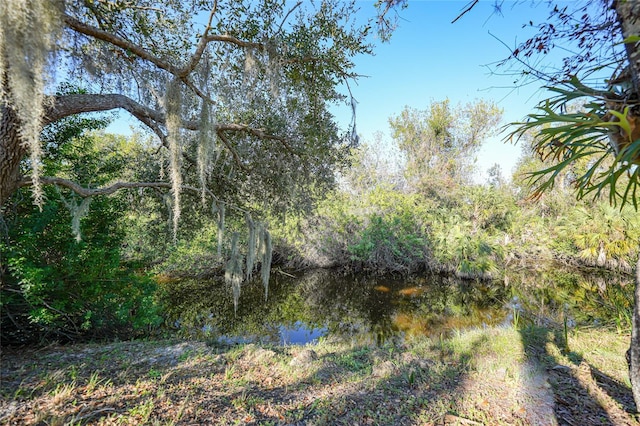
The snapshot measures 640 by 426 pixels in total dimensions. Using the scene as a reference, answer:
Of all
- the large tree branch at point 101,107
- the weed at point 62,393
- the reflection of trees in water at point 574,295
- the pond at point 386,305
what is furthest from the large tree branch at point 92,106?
the reflection of trees in water at point 574,295

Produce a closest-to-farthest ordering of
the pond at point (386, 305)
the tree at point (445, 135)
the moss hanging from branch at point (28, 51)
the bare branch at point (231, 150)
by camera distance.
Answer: the moss hanging from branch at point (28, 51), the bare branch at point (231, 150), the pond at point (386, 305), the tree at point (445, 135)

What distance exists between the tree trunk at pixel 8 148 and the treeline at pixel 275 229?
0.59m

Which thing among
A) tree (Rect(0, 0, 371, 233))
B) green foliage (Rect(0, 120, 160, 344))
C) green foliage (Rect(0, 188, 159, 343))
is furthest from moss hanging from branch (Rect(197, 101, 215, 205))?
green foliage (Rect(0, 188, 159, 343))

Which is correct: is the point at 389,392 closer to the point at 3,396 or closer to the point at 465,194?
the point at 3,396

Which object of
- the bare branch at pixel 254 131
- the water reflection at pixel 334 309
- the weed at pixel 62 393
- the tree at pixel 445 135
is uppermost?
the tree at pixel 445 135

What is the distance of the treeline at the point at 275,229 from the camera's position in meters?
3.81

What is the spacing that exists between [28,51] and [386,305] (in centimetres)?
852

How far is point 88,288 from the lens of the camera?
400 cm

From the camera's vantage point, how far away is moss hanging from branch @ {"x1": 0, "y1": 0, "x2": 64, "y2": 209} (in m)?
1.93

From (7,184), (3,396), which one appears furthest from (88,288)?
(7,184)

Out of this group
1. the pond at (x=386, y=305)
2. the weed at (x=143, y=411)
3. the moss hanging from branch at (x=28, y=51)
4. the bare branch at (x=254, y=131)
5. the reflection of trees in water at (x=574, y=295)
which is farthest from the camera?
the pond at (x=386, y=305)

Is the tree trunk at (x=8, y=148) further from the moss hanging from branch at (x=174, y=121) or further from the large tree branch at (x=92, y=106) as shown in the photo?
the moss hanging from branch at (x=174, y=121)

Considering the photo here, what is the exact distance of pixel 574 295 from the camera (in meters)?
8.30

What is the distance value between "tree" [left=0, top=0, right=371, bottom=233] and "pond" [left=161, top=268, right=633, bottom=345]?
325 cm
